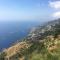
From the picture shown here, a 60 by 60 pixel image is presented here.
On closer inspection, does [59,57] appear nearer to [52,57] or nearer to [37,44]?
[52,57]

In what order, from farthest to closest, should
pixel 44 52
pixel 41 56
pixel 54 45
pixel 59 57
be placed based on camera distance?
1. pixel 54 45
2. pixel 44 52
3. pixel 41 56
4. pixel 59 57

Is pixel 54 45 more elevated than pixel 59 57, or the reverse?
pixel 54 45

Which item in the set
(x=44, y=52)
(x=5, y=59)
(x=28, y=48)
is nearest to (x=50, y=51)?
(x=44, y=52)

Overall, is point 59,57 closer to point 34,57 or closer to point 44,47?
point 34,57

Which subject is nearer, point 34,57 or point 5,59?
point 34,57

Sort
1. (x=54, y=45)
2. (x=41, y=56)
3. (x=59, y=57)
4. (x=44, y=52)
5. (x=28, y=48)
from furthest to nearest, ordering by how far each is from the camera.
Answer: (x=28, y=48) < (x=54, y=45) < (x=44, y=52) < (x=41, y=56) < (x=59, y=57)

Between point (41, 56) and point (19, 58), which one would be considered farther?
point (19, 58)

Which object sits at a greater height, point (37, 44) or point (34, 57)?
point (37, 44)

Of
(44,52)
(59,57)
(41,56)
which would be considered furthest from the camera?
(44,52)

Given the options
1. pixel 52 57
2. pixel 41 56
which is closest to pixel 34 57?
pixel 41 56
